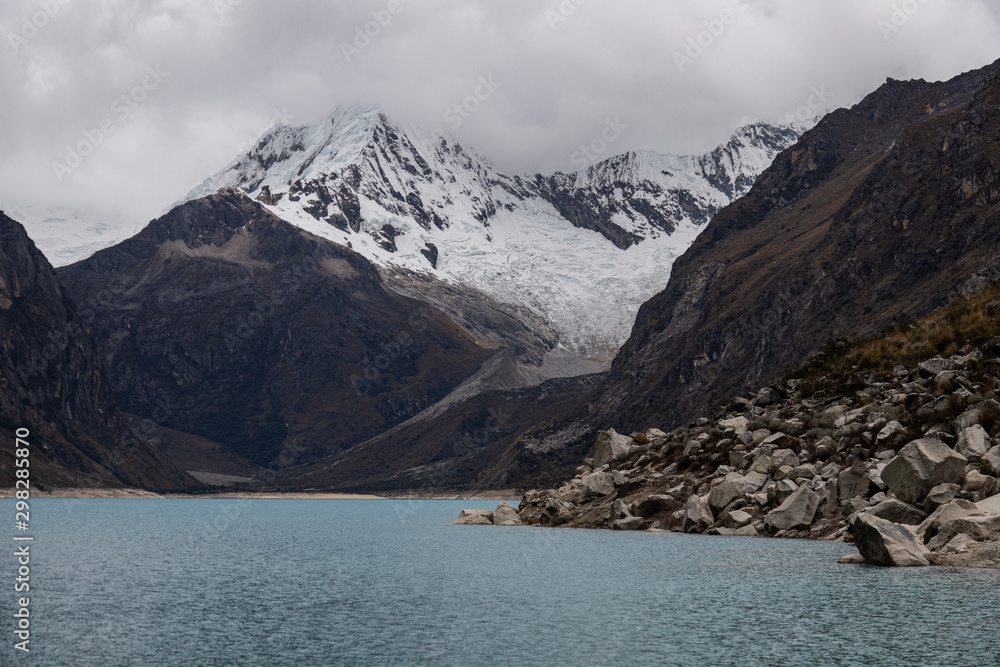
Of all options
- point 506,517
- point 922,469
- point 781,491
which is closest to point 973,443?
point 922,469

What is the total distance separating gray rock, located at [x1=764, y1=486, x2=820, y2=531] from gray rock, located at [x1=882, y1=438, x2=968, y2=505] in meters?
8.37

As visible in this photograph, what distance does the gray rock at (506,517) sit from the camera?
320 feet

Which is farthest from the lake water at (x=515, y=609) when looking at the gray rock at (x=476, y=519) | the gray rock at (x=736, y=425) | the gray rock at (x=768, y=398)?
the gray rock at (x=476, y=519)

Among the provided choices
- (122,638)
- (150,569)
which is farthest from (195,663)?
(150,569)

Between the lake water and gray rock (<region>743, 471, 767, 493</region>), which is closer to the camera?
the lake water

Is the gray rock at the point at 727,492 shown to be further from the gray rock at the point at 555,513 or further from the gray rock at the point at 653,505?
the gray rock at the point at 555,513

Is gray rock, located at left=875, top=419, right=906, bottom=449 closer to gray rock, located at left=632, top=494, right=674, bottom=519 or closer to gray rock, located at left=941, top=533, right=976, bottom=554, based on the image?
gray rock, located at left=941, top=533, right=976, bottom=554

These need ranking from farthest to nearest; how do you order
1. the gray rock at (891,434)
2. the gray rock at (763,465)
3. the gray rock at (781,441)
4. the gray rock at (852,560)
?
the gray rock at (781,441)
the gray rock at (763,465)
the gray rock at (891,434)
the gray rock at (852,560)

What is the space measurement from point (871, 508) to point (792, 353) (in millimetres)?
147104

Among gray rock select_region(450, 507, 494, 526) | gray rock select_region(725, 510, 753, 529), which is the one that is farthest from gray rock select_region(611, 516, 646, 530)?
gray rock select_region(450, 507, 494, 526)

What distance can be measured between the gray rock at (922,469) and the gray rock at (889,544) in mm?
6684

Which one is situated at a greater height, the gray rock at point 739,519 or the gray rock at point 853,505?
the gray rock at point 853,505

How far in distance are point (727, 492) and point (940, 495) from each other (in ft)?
68.2

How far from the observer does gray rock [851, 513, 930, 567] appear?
47.0 meters
